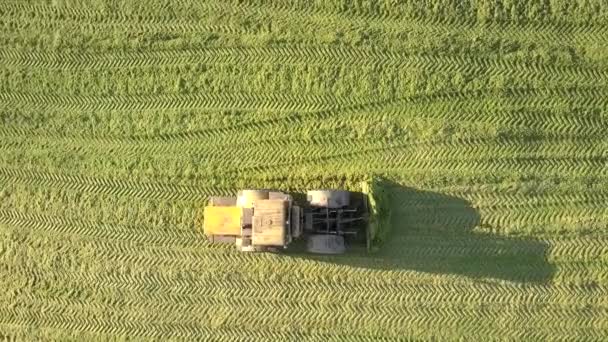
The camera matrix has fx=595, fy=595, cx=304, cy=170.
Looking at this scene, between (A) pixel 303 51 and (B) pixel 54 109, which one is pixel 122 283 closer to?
(B) pixel 54 109

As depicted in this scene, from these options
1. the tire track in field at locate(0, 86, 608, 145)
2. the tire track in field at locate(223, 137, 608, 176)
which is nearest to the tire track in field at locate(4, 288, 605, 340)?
the tire track in field at locate(223, 137, 608, 176)

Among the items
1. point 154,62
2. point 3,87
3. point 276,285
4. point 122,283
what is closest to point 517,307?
point 276,285

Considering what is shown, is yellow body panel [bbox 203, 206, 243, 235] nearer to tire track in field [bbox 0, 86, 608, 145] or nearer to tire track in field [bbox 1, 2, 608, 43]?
tire track in field [bbox 0, 86, 608, 145]

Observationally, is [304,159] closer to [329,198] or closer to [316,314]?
[329,198]

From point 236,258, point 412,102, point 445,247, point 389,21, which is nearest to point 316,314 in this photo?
point 236,258

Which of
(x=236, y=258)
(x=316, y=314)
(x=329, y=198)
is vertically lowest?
(x=316, y=314)

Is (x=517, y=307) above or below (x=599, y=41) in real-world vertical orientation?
below
